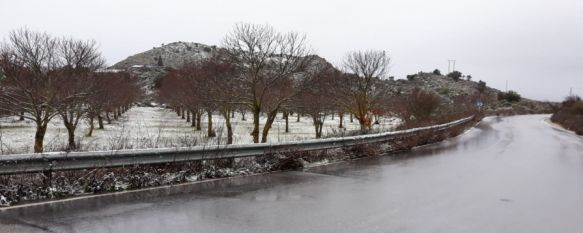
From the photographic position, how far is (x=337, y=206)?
7820 mm

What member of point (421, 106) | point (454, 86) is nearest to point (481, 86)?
point (454, 86)

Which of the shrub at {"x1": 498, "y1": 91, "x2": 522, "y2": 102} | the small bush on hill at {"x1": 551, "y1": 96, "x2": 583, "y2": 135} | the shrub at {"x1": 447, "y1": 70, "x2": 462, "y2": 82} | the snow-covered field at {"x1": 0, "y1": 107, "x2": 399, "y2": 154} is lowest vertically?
the snow-covered field at {"x1": 0, "y1": 107, "x2": 399, "y2": 154}

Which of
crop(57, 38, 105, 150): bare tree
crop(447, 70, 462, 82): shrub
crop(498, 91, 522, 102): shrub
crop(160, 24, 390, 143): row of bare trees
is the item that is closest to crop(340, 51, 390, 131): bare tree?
crop(160, 24, 390, 143): row of bare trees

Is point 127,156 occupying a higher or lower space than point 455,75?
lower

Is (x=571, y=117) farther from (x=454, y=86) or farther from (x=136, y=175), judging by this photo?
(x=454, y=86)

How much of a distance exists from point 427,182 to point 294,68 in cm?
1052

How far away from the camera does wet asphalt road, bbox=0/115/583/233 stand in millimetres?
6309

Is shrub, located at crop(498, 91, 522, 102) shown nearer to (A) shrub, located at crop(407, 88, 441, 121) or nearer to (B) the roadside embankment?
(A) shrub, located at crop(407, 88, 441, 121)

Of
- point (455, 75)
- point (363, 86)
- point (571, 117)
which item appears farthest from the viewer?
point (455, 75)

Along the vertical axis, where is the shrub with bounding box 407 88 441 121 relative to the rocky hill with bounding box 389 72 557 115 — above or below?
below

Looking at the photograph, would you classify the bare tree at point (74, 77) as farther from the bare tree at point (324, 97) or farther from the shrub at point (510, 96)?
the shrub at point (510, 96)

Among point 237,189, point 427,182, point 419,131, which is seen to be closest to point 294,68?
point 419,131

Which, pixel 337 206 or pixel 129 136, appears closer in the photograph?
pixel 337 206

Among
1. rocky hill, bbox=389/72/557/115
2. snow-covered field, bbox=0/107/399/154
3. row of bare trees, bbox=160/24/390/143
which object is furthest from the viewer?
rocky hill, bbox=389/72/557/115
